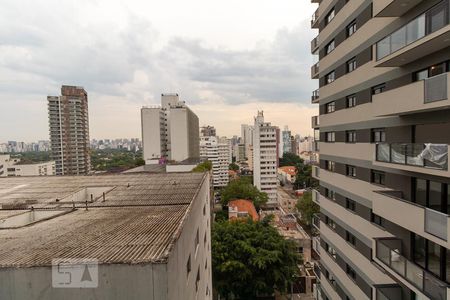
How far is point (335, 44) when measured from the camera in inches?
559

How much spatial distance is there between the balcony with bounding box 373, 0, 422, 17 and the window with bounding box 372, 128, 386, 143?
3.89 metres

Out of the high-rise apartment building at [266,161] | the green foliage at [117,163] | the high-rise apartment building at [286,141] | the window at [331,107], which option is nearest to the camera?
the window at [331,107]

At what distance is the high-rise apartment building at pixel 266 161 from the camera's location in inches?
2576

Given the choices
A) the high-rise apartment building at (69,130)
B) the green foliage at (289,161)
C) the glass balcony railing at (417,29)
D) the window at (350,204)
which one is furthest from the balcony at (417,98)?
the green foliage at (289,161)

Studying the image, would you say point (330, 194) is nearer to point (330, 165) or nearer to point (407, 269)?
point (330, 165)

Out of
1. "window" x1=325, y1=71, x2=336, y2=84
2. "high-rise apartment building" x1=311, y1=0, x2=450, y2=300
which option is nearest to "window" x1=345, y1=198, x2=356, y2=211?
"high-rise apartment building" x1=311, y1=0, x2=450, y2=300

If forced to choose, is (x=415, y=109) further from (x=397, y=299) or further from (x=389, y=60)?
(x=397, y=299)

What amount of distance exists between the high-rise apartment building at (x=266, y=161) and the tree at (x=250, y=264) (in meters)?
42.7

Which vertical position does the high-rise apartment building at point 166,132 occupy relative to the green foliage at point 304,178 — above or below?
above

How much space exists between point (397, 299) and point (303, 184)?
71295mm

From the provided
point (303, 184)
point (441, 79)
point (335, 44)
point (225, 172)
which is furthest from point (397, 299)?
point (225, 172)

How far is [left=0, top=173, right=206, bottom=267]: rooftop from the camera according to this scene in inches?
240

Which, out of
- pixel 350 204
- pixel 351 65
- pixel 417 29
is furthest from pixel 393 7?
pixel 350 204

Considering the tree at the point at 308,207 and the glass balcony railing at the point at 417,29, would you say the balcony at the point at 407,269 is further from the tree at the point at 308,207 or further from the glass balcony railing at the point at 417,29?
the tree at the point at 308,207
